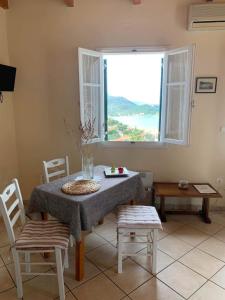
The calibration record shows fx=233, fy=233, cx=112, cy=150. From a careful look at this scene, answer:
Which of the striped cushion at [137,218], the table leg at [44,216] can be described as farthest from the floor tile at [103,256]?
the table leg at [44,216]

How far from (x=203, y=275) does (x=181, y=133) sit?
166cm

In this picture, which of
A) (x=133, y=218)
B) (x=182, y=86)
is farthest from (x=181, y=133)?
(x=133, y=218)

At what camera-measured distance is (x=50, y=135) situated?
10.8 ft

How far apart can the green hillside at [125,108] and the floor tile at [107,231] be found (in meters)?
1.56

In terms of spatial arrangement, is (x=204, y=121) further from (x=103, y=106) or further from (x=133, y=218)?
(x=133, y=218)

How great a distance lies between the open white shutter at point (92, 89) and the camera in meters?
2.97

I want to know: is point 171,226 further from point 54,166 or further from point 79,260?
point 54,166

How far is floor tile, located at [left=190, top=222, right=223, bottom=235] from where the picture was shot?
280cm

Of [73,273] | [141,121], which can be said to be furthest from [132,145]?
[73,273]

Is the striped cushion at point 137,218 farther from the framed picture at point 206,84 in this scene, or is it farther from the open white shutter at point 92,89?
the framed picture at point 206,84

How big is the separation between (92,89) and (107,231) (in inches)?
71.8

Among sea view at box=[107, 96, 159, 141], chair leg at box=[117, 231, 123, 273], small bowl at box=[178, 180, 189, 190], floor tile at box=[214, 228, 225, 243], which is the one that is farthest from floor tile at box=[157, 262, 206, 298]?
sea view at box=[107, 96, 159, 141]

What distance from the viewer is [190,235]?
2.72 metres

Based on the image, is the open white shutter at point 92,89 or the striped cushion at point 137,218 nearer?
the striped cushion at point 137,218
